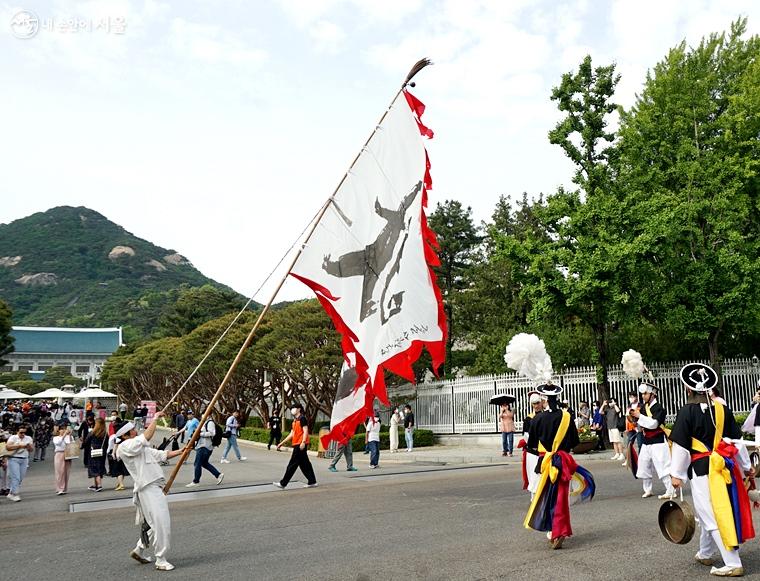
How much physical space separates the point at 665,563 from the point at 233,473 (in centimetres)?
1404

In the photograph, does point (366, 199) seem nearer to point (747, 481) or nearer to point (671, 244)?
point (747, 481)

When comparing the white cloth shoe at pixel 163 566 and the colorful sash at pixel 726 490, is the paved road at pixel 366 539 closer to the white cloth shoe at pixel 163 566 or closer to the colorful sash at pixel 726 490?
the white cloth shoe at pixel 163 566

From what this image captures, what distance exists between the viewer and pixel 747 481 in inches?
260

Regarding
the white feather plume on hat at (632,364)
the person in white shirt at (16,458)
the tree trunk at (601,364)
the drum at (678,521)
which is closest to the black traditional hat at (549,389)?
the drum at (678,521)

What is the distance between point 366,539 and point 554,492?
237cm

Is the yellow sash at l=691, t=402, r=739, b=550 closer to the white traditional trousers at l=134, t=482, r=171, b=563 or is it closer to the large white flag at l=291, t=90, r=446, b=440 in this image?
the large white flag at l=291, t=90, r=446, b=440

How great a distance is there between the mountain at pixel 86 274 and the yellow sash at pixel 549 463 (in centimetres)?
10444

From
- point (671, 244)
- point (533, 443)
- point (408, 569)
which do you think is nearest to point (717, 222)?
point (671, 244)

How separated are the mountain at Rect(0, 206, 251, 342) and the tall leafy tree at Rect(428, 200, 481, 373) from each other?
7626cm

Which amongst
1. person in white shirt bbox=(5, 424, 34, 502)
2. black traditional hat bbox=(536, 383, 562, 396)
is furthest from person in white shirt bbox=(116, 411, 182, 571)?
person in white shirt bbox=(5, 424, 34, 502)

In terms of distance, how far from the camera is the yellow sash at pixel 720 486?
238 inches

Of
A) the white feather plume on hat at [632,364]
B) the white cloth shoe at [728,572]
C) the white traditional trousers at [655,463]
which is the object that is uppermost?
the white feather plume on hat at [632,364]

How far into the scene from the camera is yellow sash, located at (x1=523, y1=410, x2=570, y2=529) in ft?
24.5

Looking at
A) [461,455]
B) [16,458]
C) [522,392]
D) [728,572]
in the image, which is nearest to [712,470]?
[728,572]
